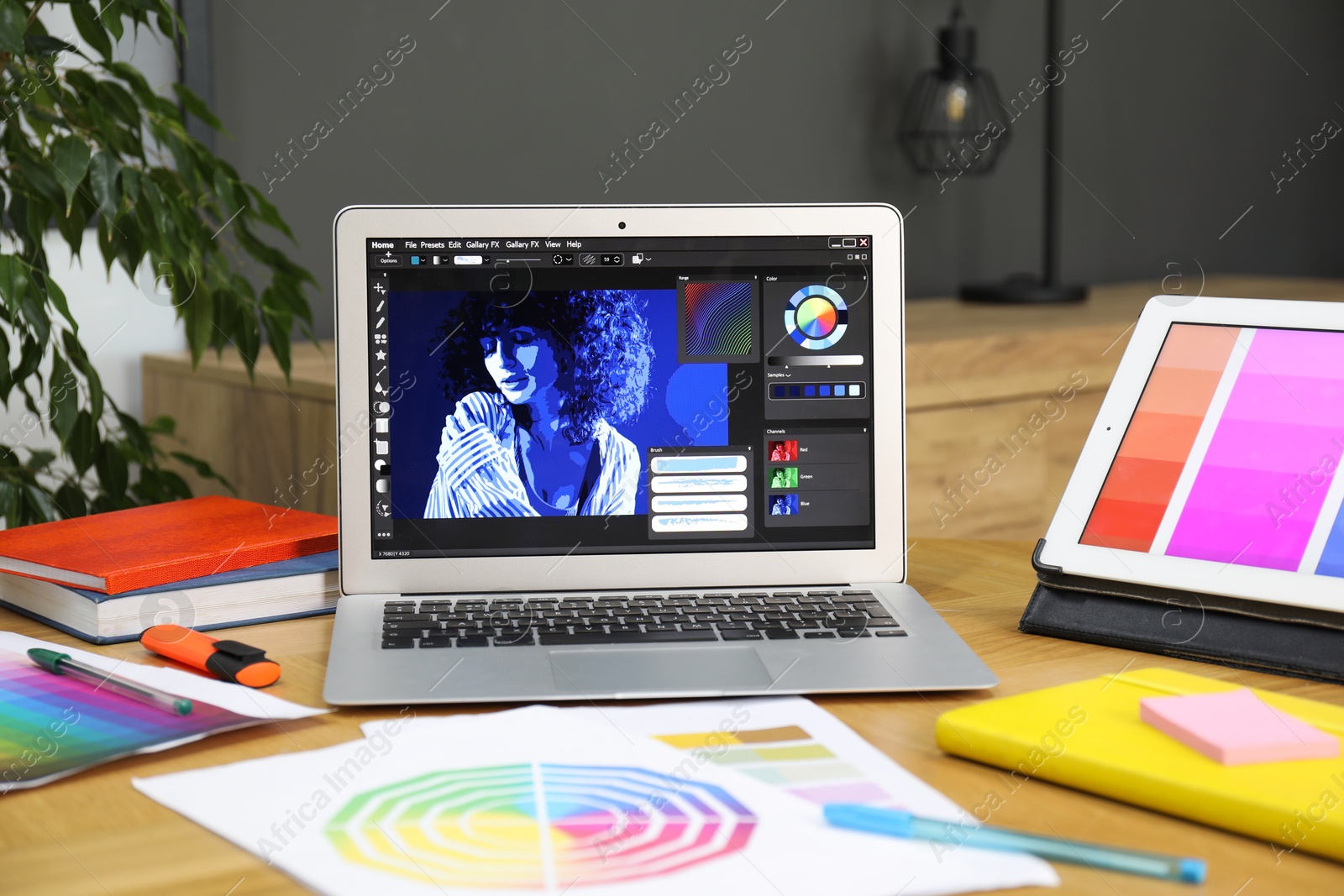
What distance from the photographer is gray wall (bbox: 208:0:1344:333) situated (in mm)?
1943

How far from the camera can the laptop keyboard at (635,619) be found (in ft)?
2.58

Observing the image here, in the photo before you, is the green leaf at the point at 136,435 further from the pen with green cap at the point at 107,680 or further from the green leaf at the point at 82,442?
the pen with green cap at the point at 107,680

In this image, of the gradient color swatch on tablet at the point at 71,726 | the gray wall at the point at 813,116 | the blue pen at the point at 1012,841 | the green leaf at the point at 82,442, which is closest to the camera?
the blue pen at the point at 1012,841

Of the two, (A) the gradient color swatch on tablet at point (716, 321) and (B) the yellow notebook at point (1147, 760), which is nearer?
(B) the yellow notebook at point (1147, 760)

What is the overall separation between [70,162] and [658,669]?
73cm

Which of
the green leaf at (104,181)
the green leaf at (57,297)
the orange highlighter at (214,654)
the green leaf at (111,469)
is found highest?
the green leaf at (104,181)

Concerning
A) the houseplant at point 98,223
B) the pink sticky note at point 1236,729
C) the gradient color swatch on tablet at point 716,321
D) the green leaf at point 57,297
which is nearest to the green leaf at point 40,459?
the houseplant at point 98,223

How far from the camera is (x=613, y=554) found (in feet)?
2.94

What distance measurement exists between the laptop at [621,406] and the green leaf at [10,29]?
0.38 metres

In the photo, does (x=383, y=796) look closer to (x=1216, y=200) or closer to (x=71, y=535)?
(x=71, y=535)

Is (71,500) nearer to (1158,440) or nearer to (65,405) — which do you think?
(65,405)

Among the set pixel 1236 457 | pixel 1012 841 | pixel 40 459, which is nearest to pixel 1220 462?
pixel 1236 457

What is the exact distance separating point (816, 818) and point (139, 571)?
507mm

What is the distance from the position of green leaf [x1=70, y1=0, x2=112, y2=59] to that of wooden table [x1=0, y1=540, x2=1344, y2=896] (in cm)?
62
